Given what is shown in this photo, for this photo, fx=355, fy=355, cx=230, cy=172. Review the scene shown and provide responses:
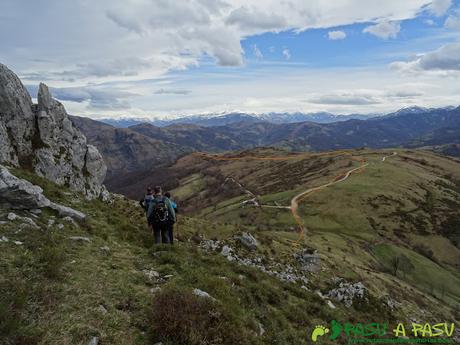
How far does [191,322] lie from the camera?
36.2 feet

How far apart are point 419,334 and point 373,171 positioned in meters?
160

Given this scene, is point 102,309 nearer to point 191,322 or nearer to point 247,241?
point 191,322

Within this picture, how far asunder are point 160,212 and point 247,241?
1967 cm

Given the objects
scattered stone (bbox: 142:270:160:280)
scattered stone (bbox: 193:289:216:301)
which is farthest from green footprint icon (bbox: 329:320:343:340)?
scattered stone (bbox: 142:270:160:280)

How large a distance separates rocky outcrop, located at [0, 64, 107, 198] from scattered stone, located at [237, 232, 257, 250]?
16497 mm

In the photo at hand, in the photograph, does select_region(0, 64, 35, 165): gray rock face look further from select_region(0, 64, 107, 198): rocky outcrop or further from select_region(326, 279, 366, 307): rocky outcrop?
select_region(326, 279, 366, 307): rocky outcrop

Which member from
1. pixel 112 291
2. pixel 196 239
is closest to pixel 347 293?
pixel 196 239

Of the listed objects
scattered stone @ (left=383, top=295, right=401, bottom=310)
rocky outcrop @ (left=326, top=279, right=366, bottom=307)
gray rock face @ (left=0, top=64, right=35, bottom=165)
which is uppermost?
gray rock face @ (left=0, top=64, right=35, bottom=165)

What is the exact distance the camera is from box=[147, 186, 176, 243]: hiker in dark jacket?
74.5 feet

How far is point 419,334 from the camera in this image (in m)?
28.6

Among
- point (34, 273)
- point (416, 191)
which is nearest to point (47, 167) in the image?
point (34, 273)

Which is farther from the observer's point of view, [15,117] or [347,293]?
[347,293]

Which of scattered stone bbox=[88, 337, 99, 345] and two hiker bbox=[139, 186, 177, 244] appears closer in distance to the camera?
scattered stone bbox=[88, 337, 99, 345]

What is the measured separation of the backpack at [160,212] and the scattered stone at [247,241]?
60.3 ft
